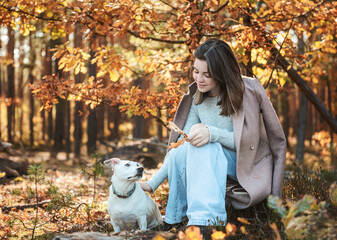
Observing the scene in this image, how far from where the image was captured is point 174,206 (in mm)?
3070

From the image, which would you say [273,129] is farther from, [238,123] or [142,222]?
[142,222]

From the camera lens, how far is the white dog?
281cm

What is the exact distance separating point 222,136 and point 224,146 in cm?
16

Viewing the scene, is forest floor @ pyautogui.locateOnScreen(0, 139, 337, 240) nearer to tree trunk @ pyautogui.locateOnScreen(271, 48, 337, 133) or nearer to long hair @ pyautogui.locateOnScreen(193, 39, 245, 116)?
long hair @ pyautogui.locateOnScreen(193, 39, 245, 116)

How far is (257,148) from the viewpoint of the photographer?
10.7 ft

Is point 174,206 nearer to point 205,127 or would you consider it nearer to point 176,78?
point 205,127

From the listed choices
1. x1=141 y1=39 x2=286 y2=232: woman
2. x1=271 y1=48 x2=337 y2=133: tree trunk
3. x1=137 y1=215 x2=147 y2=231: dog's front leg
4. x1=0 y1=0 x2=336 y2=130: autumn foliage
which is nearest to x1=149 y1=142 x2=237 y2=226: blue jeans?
x1=141 y1=39 x2=286 y2=232: woman

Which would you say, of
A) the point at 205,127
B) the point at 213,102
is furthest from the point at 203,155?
the point at 213,102

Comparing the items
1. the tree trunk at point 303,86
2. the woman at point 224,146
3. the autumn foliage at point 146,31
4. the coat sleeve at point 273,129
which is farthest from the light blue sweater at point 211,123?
the tree trunk at point 303,86

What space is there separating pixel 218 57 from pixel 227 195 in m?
1.17

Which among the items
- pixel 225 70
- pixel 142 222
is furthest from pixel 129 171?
pixel 225 70

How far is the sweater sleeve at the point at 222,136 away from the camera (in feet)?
9.47

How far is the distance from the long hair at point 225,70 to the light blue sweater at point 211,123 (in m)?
0.09

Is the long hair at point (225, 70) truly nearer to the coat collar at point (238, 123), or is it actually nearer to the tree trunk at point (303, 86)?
the coat collar at point (238, 123)
